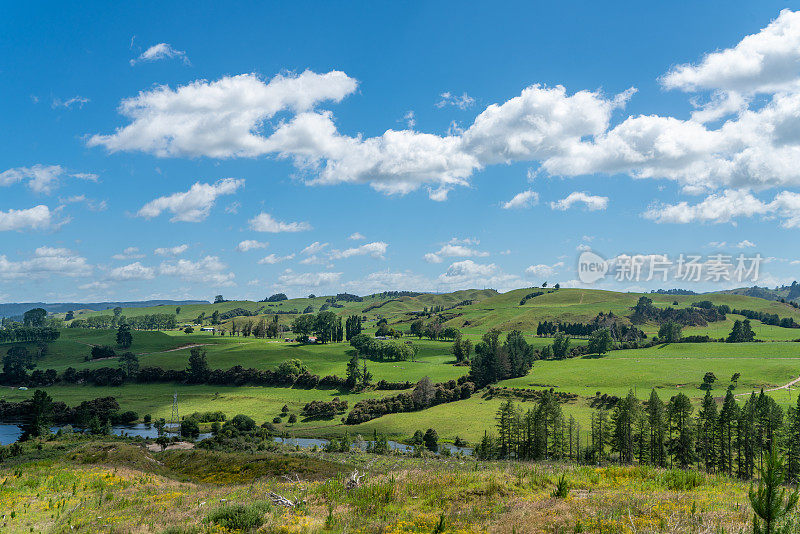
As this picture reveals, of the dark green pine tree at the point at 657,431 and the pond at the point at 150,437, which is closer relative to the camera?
the dark green pine tree at the point at 657,431

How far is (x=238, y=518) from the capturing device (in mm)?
20625

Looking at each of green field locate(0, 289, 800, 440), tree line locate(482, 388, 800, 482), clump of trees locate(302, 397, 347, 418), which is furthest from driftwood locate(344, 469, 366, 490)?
clump of trees locate(302, 397, 347, 418)

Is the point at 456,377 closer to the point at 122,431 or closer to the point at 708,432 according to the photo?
the point at 708,432

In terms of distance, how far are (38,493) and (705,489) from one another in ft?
153

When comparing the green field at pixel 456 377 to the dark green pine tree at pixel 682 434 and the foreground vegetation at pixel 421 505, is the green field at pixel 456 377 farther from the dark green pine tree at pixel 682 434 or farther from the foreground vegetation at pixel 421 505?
the foreground vegetation at pixel 421 505

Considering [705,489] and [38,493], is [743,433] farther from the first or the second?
[38,493]

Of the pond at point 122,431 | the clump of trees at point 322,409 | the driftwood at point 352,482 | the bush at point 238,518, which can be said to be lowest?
the pond at point 122,431

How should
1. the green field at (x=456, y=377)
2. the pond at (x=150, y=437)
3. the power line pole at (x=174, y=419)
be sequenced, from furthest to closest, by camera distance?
the power line pole at (x=174, y=419) < the green field at (x=456, y=377) < the pond at (x=150, y=437)

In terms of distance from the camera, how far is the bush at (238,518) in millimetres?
20344

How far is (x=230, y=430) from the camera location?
4011 inches

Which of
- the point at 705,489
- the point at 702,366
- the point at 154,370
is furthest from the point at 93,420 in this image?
the point at 702,366

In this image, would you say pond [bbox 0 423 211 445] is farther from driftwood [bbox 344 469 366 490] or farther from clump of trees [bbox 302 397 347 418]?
driftwood [bbox 344 469 366 490]

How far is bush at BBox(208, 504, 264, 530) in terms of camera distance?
66.7ft

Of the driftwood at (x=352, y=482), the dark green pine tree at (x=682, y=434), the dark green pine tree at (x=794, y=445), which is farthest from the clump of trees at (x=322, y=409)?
the driftwood at (x=352, y=482)
